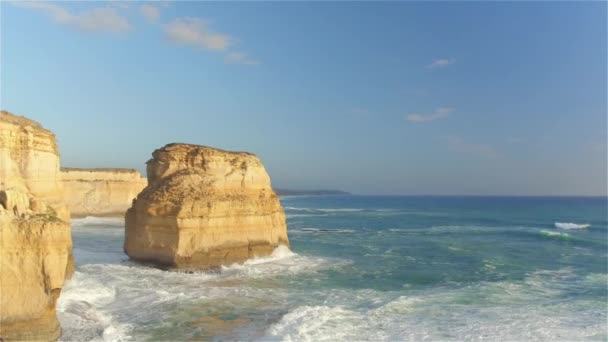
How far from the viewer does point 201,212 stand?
19141 millimetres

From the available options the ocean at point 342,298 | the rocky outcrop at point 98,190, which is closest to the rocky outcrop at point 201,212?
the ocean at point 342,298

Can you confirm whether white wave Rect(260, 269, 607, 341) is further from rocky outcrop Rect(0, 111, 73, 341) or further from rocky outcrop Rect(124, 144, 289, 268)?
rocky outcrop Rect(124, 144, 289, 268)

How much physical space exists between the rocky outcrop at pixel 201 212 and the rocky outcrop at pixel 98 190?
108 feet

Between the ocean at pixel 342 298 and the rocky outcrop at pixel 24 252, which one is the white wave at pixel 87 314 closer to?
the ocean at pixel 342 298

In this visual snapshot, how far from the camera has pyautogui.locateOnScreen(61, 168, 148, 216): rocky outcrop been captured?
4972 centimetres

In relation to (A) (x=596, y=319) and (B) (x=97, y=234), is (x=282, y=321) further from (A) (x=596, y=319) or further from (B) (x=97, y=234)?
(B) (x=97, y=234)

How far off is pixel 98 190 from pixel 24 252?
1791 inches

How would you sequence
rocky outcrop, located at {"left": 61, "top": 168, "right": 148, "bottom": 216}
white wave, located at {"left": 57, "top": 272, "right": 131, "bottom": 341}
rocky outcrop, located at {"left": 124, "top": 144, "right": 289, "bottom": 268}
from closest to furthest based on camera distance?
white wave, located at {"left": 57, "top": 272, "right": 131, "bottom": 341} → rocky outcrop, located at {"left": 124, "top": 144, "right": 289, "bottom": 268} → rocky outcrop, located at {"left": 61, "top": 168, "right": 148, "bottom": 216}

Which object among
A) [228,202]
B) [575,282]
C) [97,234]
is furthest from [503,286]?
[97,234]

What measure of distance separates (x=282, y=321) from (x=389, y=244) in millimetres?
19621

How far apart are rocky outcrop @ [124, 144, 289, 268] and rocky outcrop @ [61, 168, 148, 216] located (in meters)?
32.9

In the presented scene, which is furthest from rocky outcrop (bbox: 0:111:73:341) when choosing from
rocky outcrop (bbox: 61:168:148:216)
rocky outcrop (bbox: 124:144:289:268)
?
rocky outcrop (bbox: 61:168:148:216)

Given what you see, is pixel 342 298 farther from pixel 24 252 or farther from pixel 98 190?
pixel 98 190

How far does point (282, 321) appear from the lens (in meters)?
12.1
